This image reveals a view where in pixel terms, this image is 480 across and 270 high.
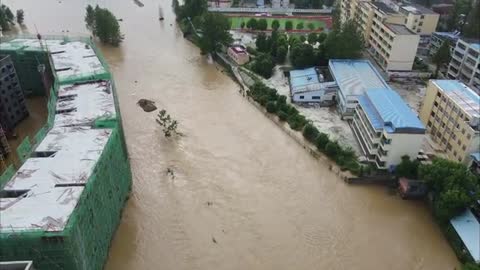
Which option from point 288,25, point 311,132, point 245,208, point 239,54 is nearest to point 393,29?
point 288,25

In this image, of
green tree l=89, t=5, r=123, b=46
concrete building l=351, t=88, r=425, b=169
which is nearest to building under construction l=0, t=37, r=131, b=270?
concrete building l=351, t=88, r=425, b=169

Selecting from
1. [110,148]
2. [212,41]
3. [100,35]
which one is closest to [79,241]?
[110,148]

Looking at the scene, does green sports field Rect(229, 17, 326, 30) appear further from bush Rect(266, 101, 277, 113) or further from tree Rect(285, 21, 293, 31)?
bush Rect(266, 101, 277, 113)

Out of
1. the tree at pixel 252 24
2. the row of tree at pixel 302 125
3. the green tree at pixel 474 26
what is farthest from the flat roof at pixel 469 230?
the tree at pixel 252 24

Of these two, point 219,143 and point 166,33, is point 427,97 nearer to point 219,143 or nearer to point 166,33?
point 219,143

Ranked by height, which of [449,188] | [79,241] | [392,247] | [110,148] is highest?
[110,148]

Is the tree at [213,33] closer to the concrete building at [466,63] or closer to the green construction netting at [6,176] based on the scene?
the concrete building at [466,63]

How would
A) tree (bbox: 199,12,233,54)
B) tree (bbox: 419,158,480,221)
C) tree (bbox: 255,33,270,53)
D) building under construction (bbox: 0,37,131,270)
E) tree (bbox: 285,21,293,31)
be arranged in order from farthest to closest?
tree (bbox: 285,21,293,31) → tree (bbox: 255,33,270,53) → tree (bbox: 199,12,233,54) → tree (bbox: 419,158,480,221) → building under construction (bbox: 0,37,131,270)
